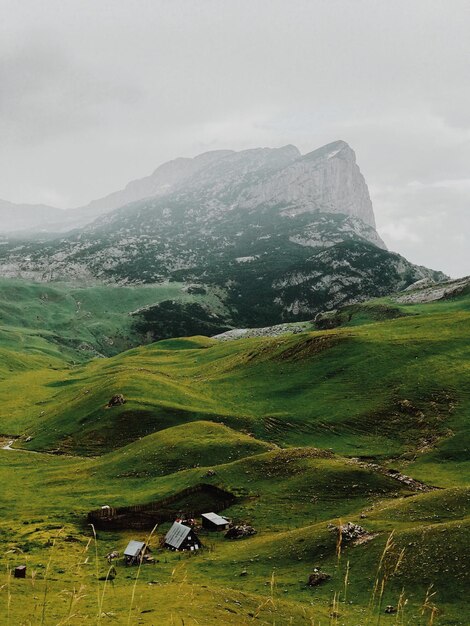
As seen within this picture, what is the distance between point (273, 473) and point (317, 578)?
26.6m

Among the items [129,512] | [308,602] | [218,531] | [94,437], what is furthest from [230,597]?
[94,437]

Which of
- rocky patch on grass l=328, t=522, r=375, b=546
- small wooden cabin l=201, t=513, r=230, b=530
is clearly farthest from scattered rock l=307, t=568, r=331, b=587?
small wooden cabin l=201, t=513, r=230, b=530

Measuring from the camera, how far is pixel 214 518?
1987 inches

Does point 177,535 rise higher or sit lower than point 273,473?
higher

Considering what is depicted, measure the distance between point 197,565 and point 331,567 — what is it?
11489 millimetres

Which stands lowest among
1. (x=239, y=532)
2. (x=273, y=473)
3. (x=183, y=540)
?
(x=239, y=532)

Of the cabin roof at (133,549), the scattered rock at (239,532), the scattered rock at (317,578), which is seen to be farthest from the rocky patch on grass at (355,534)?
the cabin roof at (133,549)

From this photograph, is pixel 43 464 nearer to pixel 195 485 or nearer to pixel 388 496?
pixel 195 485

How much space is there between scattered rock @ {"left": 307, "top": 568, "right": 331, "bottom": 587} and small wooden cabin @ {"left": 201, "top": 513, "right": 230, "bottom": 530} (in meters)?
16.9

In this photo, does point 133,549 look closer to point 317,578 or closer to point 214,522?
point 214,522

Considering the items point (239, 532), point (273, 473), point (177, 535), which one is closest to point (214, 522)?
point (239, 532)

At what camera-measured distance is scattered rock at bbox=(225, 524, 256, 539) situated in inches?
1863

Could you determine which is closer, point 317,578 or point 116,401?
point 317,578

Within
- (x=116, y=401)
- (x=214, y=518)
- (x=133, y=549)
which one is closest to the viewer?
(x=133, y=549)
